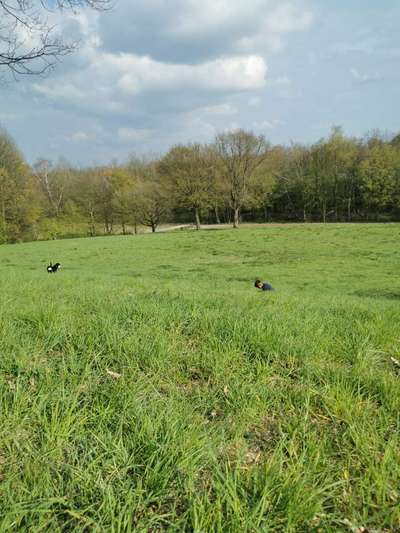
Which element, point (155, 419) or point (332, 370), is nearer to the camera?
point (155, 419)

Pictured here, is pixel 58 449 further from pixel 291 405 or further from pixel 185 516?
pixel 291 405

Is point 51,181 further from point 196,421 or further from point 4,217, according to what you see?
point 196,421

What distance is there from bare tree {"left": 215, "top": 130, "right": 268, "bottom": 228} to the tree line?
156 mm

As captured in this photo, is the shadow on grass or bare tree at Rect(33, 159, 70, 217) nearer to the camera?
the shadow on grass

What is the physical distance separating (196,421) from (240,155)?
54.4 meters

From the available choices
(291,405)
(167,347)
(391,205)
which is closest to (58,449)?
(167,347)

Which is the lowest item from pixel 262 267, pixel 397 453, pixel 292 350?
pixel 262 267

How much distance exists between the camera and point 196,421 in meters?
2.29

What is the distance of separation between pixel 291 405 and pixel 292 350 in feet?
2.62

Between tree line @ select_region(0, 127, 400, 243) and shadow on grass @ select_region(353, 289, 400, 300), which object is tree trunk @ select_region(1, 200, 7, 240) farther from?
shadow on grass @ select_region(353, 289, 400, 300)

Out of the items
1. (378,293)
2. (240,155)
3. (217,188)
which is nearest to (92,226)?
(217,188)

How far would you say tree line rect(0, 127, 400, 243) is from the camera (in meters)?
49.5

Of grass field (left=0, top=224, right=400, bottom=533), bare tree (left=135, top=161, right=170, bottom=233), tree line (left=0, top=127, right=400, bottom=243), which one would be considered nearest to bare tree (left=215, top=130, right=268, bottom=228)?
tree line (left=0, top=127, right=400, bottom=243)

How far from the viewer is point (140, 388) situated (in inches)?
105
